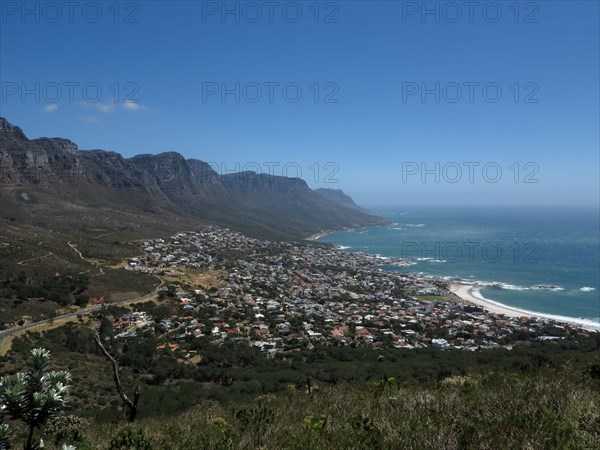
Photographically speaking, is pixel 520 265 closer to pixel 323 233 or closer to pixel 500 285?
pixel 500 285

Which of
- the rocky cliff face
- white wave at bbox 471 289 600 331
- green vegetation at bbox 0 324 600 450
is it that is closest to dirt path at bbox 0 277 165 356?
green vegetation at bbox 0 324 600 450

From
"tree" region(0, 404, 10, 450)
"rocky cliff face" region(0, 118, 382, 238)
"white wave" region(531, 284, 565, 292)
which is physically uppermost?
"rocky cliff face" region(0, 118, 382, 238)

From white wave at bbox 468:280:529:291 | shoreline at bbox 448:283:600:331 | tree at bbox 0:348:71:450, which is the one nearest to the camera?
tree at bbox 0:348:71:450

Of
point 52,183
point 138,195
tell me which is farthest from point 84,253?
point 138,195

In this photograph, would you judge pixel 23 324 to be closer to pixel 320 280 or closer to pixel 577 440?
pixel 577 440

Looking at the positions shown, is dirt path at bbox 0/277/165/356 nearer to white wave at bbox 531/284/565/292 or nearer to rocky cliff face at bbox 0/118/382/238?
rocky cliff face at bbox 0/118/382/238

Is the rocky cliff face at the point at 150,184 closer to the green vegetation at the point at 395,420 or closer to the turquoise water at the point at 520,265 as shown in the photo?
the turquoise water at the point at 520,265

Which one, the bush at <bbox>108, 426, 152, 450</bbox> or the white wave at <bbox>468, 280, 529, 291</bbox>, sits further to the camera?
the white wave at <bbox>468, 280, 529, 291</bbox>
